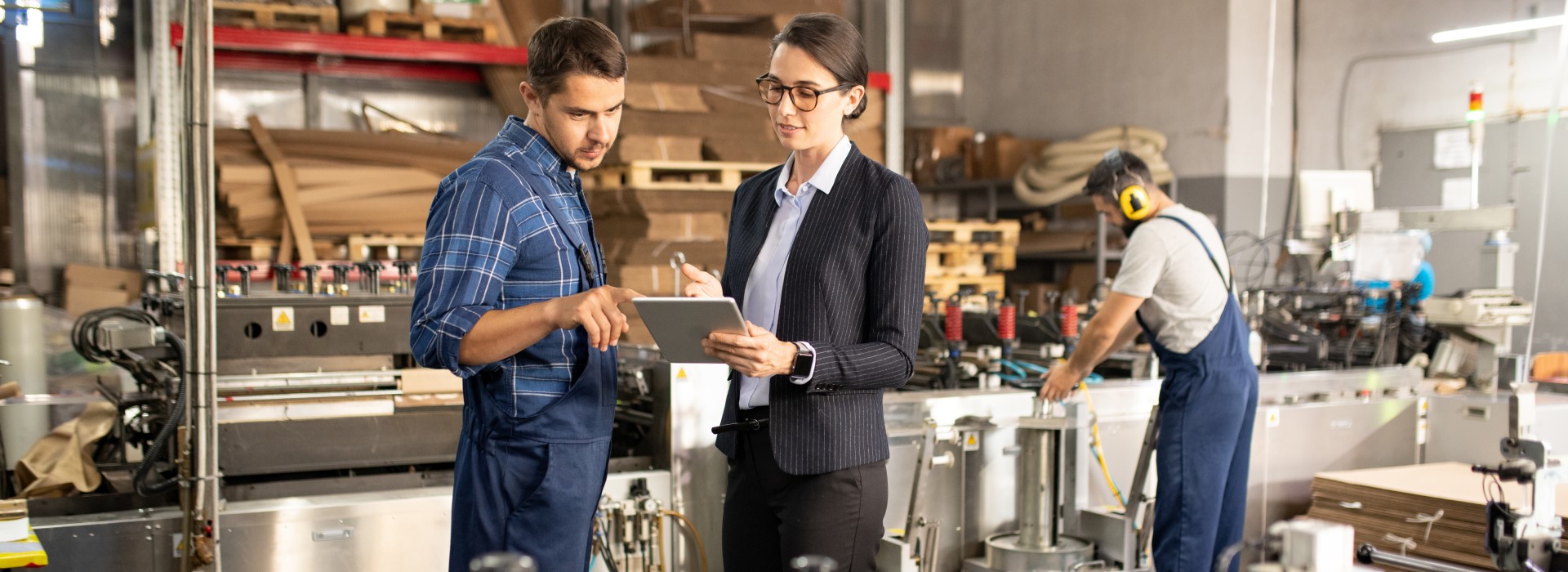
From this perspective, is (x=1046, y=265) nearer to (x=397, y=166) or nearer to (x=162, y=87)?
(x=397, y=166)

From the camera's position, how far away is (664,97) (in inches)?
221

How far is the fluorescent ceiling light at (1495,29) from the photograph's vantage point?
6.56 m

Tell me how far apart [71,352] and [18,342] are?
73 cm

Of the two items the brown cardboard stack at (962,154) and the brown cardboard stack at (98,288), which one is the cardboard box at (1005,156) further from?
the brown cardboard stack at (98,288)

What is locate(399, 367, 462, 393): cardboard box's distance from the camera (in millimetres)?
2902

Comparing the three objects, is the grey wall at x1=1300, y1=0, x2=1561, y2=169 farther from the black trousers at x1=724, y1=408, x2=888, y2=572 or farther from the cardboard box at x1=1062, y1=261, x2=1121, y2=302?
the black trousers at x1=724, y1=408, x2=888, y2=572

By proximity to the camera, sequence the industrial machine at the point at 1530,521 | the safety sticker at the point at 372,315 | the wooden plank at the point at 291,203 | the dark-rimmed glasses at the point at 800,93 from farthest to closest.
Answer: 1. the wooden plank at the point at 291,203
2. the safety sticker at the point at 372,315
3. the industrial machine at the point at 1530,521
4. the dark-rimmed glasses at the point at 800,93

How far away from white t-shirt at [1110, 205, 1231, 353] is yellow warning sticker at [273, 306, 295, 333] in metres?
2.12

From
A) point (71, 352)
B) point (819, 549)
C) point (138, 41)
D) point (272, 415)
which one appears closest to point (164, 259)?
point (71, 352)

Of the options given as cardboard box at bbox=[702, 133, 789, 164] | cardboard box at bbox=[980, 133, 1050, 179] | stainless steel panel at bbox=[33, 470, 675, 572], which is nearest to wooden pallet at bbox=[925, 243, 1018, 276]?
cardboard box at bbox=[702, 133, 789, 164]

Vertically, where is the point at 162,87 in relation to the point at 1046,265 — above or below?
above

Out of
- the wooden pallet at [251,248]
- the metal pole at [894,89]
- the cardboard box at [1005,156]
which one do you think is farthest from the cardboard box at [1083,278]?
the wooden pallet at [251,248]

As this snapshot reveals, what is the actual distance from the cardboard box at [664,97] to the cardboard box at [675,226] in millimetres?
524

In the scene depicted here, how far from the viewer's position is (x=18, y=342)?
13.3 ft
